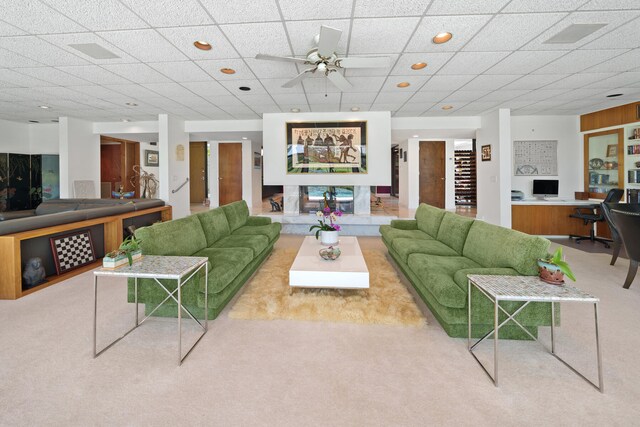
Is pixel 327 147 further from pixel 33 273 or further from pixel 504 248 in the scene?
pixel 33 273

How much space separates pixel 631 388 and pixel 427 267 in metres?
1.41

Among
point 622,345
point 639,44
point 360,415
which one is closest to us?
point 360,415

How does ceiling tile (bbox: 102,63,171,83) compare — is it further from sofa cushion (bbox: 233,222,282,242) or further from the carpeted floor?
the carpeted floor

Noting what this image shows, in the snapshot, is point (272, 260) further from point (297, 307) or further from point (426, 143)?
point (426, 143)

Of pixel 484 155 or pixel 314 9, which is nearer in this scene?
pixel 314 9

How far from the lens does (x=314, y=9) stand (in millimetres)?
2633

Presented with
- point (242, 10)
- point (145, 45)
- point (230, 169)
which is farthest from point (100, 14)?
point (230, 169)

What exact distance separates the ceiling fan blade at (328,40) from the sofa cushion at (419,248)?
2.31 metres

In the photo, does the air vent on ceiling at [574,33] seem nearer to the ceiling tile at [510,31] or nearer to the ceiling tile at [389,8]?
the ceiling tile at [510,31]

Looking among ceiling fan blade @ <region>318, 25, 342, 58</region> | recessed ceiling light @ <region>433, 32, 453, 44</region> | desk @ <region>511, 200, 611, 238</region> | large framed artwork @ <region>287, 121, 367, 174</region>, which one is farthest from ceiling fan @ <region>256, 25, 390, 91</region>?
desk @ <region>511, 200, 611, 238</region>

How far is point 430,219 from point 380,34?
2.63 m

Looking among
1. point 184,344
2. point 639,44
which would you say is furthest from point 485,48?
point 184,344

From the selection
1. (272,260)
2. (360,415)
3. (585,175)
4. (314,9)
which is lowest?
(360,415)

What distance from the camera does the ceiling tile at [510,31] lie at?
110 inches
